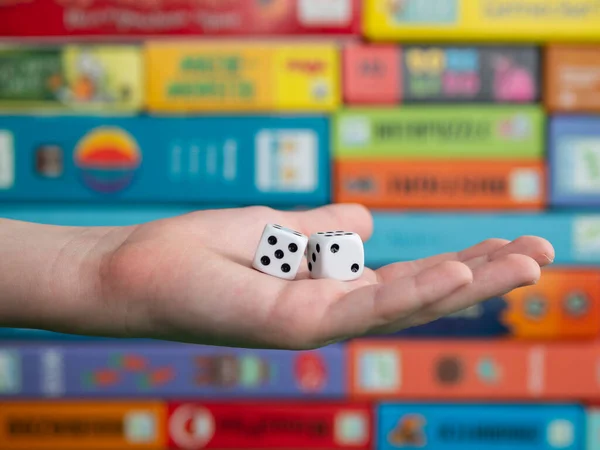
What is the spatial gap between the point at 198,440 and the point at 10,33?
1552mm

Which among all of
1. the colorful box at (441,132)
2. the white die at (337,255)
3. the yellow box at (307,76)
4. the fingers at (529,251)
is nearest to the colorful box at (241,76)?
the yellow box at (307,76)

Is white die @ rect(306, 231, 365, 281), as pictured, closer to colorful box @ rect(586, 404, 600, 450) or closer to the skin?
the skin

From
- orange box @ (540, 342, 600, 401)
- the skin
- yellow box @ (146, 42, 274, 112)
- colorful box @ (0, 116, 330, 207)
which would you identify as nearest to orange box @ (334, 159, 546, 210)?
colorful box @ (0, 116, 330, 207)

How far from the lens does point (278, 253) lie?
3.67 feet

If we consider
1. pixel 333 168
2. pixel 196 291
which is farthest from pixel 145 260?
pixel 333 168

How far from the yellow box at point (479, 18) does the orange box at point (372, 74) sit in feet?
0.22

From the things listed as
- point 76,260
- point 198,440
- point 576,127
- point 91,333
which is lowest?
point 198,440

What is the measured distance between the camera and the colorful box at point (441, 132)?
7.41 ft

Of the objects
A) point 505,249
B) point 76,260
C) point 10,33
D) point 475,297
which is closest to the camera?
point 475,297

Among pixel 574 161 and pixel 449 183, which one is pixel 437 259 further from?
pixel 574 161

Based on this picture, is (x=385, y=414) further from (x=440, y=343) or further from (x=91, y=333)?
(x=91, y=333)

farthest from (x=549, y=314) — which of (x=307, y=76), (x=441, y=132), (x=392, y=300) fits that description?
(x=392, y=300)

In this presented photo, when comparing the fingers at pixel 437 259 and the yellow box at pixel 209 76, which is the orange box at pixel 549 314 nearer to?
the yellow box at pixel 209 76

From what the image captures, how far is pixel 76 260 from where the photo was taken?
1.12 meters
